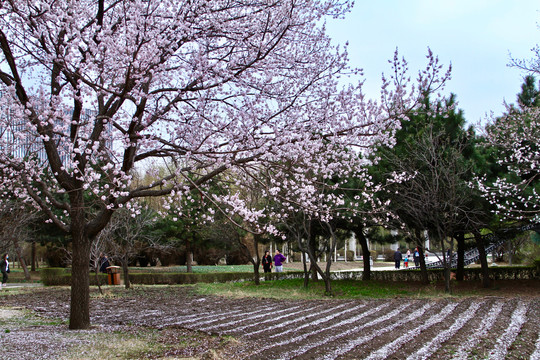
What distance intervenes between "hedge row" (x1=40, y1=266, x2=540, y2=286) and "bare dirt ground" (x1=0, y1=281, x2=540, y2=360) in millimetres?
6340

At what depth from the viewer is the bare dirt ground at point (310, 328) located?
583cm

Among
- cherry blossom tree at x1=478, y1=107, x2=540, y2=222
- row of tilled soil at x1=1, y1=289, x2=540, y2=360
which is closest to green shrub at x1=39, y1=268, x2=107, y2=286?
row of tilled soil at x1=1, y1=289, x2=540, y2=360

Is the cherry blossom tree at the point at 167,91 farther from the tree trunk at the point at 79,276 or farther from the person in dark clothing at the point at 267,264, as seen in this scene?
the person in dark clothing at the point at 267,264

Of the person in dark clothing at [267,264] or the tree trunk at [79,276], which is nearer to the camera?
the tree trunk at [79,276]

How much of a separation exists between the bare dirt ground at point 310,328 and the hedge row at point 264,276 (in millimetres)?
6340

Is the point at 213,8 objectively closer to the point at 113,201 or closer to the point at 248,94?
the point at 248,94

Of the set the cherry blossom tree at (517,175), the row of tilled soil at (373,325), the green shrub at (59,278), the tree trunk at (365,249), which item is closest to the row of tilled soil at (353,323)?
A: the row of tilled soil at (373,325)

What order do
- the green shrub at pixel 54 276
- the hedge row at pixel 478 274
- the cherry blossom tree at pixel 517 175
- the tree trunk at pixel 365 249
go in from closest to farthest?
the cherry blossom tree at pixel 517 175 < the hedge row at pixel 478 274 < the tree trunk at pixel 365 249 < the green shrub at pixel 54 276

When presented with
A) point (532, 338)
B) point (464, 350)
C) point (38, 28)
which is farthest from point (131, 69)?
point (532, 338)

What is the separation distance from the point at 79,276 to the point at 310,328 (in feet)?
13.1

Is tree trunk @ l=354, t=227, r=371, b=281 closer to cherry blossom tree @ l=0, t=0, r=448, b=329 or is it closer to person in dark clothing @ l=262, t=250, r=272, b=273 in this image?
person in dark clothing @ l=262, t=250, r=272, b=273

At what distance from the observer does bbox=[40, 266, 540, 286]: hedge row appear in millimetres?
17750

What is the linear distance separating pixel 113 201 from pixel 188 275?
1457 cm

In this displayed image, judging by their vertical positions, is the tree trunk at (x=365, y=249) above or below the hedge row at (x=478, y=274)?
above
